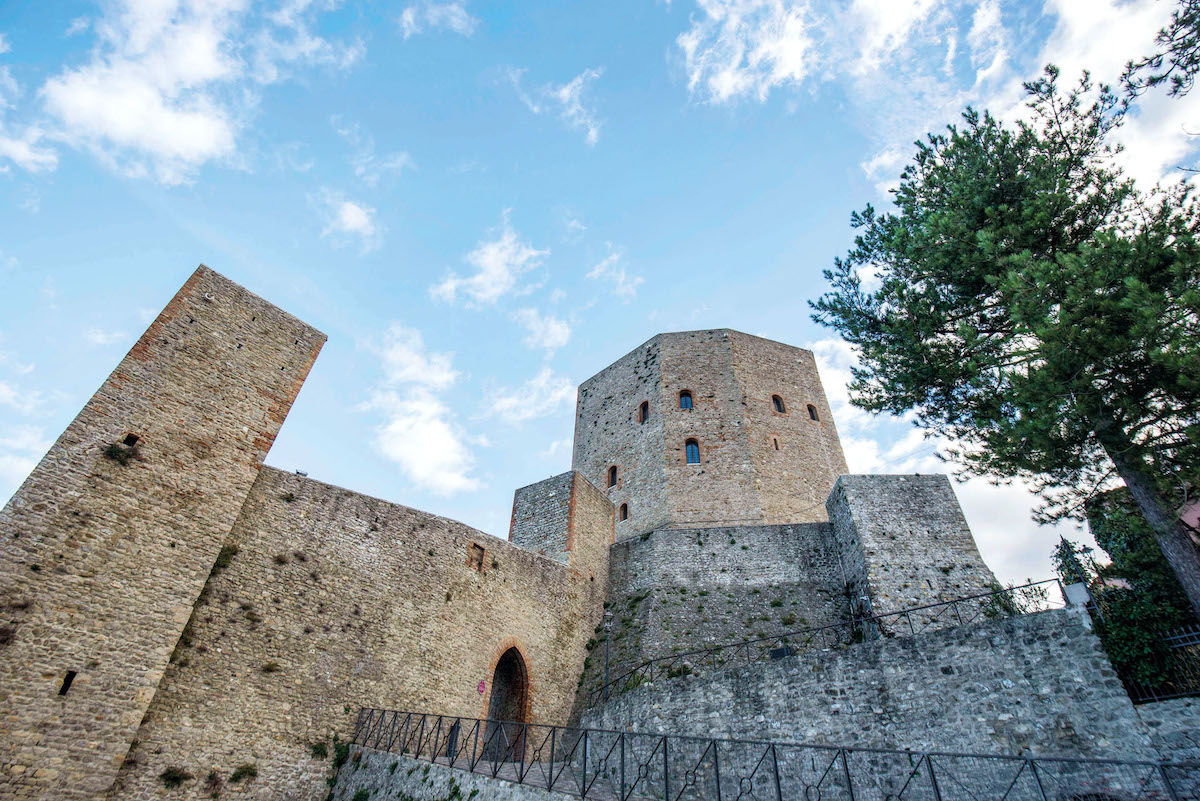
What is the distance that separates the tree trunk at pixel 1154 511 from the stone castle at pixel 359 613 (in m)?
1.54

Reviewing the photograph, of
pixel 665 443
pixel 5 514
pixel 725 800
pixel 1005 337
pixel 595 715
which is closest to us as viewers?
pixel 5 514

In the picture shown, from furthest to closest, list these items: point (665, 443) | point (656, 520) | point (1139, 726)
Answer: point (665, 443), point (656, 520), point (1139, 726)

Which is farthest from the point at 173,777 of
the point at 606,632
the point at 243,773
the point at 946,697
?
the point at 946,697

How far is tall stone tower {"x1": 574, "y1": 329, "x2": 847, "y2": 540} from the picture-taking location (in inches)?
722

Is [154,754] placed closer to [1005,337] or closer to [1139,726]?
[1139,726]

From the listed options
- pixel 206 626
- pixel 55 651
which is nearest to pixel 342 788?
pixel 206 626

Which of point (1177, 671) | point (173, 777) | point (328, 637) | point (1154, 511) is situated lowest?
point (173, 777)

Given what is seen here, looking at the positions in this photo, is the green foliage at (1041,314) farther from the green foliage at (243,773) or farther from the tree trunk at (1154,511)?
the green foliage at (243,773)

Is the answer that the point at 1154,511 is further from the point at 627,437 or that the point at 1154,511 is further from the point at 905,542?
the point at 627,437

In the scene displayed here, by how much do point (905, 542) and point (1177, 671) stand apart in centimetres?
520

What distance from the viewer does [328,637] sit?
10.4 meters

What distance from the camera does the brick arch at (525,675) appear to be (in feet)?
39.6

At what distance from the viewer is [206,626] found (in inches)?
363

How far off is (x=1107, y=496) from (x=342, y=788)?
13097 mm
